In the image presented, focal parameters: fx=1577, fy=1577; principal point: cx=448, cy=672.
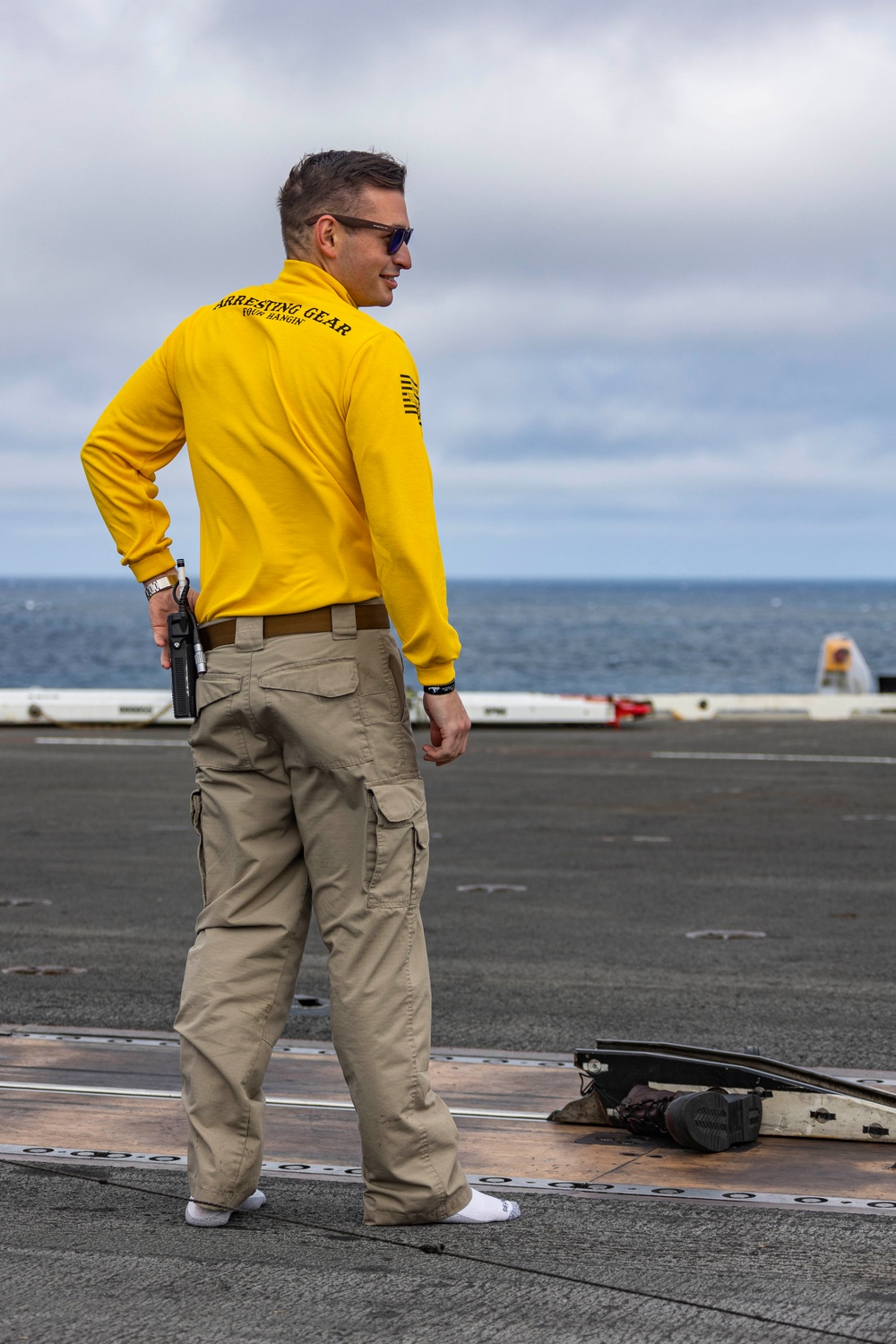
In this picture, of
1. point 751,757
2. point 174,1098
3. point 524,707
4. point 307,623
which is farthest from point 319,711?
point 524,707

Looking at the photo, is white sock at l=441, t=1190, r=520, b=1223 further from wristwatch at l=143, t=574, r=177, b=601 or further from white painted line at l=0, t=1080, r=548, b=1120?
wristwatch at l=143, t=574, r=177, b=601

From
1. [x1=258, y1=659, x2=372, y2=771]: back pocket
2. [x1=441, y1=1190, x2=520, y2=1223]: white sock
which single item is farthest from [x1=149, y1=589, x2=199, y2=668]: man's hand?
[x1=441, y1=1190, x2=520, y2=1223]: white sock

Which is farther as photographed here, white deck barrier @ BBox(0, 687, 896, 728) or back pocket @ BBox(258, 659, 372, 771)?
white deck barrier @ BBox(0, 687, 896, 728)

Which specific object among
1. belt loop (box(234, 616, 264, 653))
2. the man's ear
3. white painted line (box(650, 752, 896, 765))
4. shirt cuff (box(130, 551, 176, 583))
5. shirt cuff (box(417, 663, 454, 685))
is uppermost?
the man's ear

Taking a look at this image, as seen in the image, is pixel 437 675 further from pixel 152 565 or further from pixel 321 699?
pixel 152 565

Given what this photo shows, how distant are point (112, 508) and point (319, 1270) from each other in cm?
173

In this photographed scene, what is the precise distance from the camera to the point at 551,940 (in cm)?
711

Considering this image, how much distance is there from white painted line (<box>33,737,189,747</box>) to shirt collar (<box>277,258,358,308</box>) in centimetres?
1497

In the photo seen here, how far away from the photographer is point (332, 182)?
11.3ft

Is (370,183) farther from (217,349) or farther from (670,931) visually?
(670,931)

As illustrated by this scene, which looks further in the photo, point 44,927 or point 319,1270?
point 44,927

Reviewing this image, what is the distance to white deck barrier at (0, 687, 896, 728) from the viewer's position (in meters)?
21.3

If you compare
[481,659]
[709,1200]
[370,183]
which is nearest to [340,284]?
[370,183]

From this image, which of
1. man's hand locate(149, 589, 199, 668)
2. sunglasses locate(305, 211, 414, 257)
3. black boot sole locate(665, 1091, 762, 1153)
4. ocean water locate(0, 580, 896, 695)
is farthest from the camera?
ocean water locate(0, 580, 896, 695)
